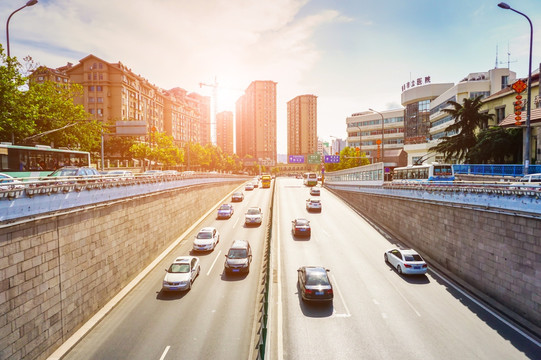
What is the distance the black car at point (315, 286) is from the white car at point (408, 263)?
702cm

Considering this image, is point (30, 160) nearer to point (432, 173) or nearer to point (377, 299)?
point (377, 299)

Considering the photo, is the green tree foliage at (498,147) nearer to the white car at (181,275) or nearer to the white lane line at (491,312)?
the white lane line at (491,312)

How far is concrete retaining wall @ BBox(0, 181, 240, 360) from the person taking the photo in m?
11.8

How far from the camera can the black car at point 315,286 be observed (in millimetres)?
17391

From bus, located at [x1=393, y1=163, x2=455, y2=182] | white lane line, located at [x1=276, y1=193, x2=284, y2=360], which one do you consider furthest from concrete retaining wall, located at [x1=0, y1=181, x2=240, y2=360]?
bus, located at [x1=393, y1=163, x2=455, y2=182]

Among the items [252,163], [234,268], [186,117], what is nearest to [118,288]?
[234,268]

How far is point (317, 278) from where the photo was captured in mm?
18266

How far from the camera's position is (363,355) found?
1324cm

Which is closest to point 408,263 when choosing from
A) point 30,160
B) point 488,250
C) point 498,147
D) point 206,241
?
point 488,250

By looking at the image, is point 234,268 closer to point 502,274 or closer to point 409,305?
point 409,305

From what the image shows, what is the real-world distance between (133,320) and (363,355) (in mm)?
12143

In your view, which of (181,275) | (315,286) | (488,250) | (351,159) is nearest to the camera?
(315,286)

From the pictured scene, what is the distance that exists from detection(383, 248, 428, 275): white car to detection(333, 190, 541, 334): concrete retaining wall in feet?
7.57

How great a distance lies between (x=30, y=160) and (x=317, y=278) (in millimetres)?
26558
